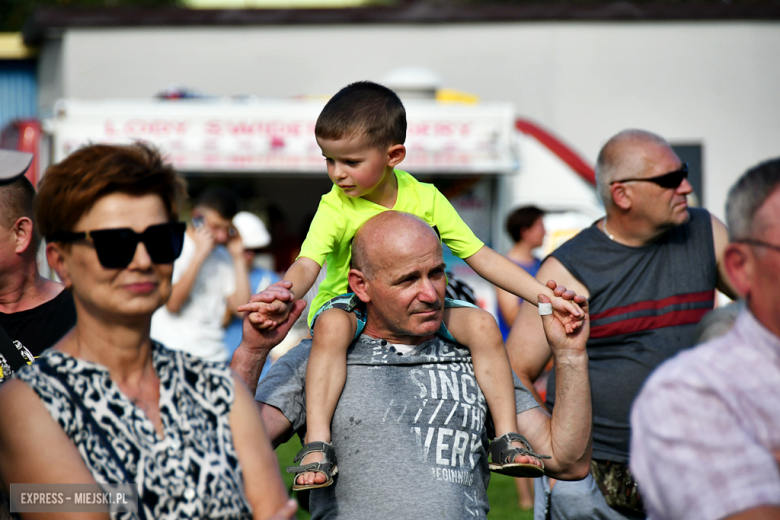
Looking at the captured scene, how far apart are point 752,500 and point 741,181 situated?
69 cm

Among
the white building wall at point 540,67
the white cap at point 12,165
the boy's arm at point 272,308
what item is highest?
the white building wall at point 540,67

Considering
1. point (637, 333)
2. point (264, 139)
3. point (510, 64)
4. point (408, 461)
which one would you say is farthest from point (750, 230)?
point (510, 64)

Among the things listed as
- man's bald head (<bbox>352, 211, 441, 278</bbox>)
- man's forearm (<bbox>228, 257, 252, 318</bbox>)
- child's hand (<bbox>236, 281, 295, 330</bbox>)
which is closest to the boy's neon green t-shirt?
man's bald head (<bbox>352, 211, 441, 278</bbox>)

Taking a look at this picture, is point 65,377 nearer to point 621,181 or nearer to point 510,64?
point 621,181

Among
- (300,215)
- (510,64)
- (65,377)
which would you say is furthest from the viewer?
(510,64)

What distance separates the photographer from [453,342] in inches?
128

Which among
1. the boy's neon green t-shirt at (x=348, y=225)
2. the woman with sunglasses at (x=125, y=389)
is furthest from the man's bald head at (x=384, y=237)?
the woman with sunglasses at (x=125, y=389)

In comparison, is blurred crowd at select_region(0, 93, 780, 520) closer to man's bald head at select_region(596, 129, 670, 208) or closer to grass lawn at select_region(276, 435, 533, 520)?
man's bald head at select_region(596, 129, 670, 208)

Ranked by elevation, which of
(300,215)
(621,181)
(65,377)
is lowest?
(300,215)

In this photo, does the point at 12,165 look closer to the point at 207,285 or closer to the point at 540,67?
the point at 207,285

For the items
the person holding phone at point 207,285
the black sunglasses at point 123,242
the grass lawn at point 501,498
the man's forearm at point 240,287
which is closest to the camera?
the black sunglasses at point 123,242

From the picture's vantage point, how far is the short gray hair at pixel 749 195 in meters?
1.84

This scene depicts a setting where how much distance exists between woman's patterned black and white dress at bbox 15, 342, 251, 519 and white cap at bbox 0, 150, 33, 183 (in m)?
0.75

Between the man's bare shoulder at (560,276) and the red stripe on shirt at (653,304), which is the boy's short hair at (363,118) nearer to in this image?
the man's bare shoulder at (560,276)
